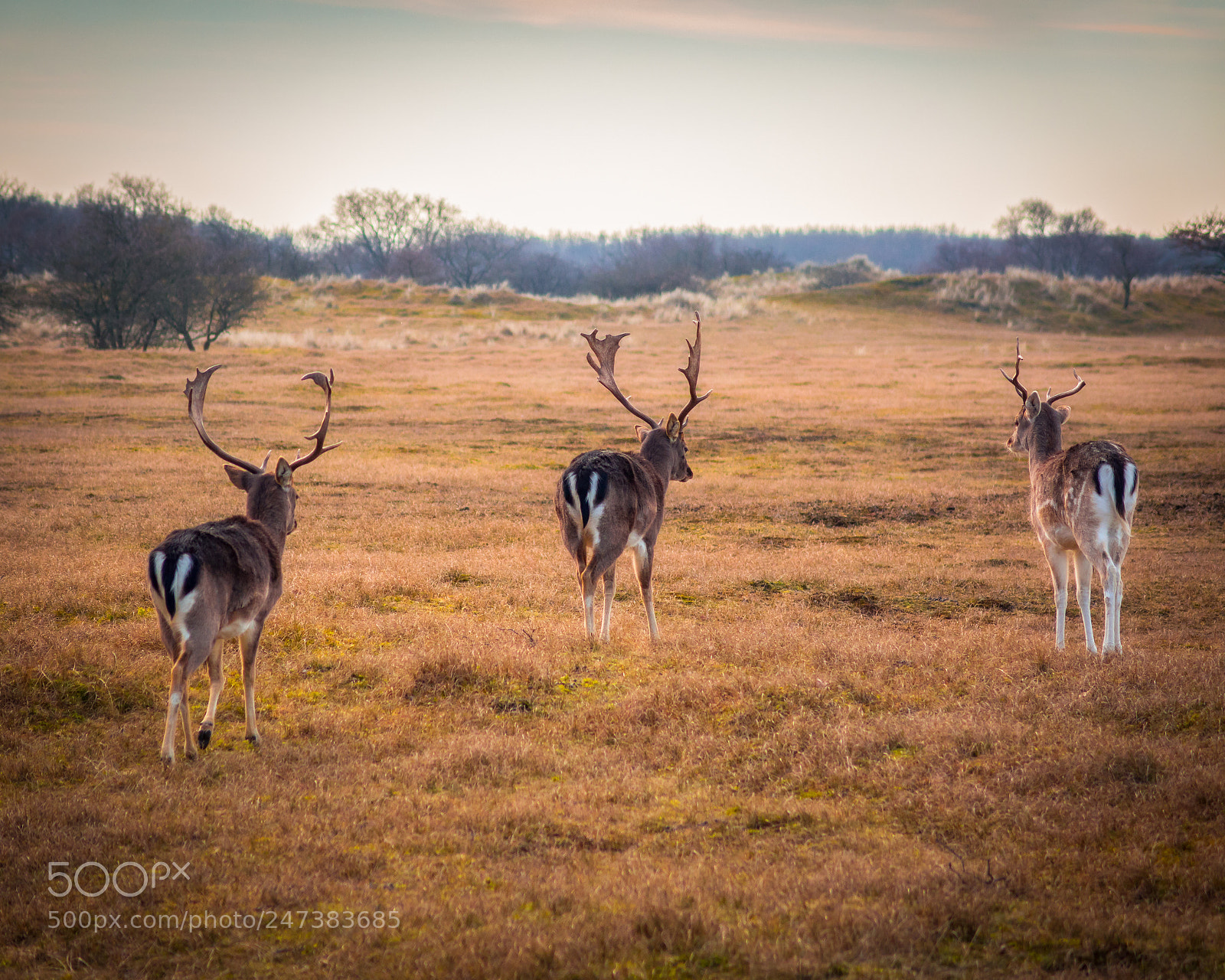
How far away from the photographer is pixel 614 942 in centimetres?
453

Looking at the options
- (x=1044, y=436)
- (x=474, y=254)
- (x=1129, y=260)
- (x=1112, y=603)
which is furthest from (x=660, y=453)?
(x=474, y=254)

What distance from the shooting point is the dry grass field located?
4.65m

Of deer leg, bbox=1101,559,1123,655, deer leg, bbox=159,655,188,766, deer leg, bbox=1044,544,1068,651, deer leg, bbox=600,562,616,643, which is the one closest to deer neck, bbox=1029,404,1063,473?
deer leg, bbox=1044,544,1068,651

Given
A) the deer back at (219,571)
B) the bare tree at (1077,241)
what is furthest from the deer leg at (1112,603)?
the bare tree at (1077,241)

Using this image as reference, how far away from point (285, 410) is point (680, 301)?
155 ft

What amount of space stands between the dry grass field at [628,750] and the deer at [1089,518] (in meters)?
0.59

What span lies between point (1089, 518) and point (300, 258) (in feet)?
326

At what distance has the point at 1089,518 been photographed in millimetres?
9031

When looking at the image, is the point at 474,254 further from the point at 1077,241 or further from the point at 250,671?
the point at 250,671

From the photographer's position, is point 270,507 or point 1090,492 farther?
point 1090,492

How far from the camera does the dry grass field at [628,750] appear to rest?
4648 millimetres

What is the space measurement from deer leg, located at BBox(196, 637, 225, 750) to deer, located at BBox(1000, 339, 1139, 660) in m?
7.31

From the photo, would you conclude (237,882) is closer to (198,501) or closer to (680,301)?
(198,501)

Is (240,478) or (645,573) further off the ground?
(240,478)
